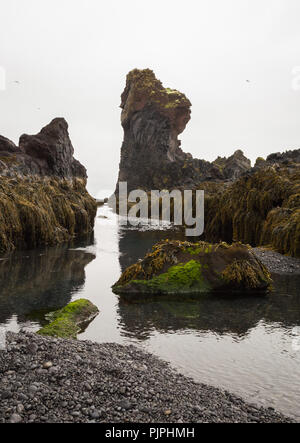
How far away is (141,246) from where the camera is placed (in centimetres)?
3419

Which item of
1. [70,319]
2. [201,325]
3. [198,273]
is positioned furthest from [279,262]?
[70,319]

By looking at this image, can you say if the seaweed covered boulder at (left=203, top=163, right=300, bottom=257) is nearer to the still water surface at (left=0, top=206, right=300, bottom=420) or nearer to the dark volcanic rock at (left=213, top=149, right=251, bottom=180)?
the still water surface at (left=0, top=206, right=300, bottom=420)

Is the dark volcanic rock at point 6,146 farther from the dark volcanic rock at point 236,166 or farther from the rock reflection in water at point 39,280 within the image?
the dark volcanic rock at point 236,166

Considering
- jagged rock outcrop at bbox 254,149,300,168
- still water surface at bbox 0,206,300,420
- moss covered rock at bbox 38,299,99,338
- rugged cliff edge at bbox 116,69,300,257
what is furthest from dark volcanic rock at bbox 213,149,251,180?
moss covered rock at bbox 38,299,99,338

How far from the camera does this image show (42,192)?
37000 millimetres

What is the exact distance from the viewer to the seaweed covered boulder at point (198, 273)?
17.0m

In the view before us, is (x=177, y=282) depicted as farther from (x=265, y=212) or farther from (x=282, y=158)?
(x=282, y=158)

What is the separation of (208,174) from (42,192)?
85.9 m

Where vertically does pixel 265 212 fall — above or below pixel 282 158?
below

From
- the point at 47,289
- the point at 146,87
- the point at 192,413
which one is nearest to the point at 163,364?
the point at 192,413

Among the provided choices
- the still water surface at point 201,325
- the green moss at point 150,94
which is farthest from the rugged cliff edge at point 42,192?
the green moss at point 150,94

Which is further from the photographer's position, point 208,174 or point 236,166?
point 208,174
